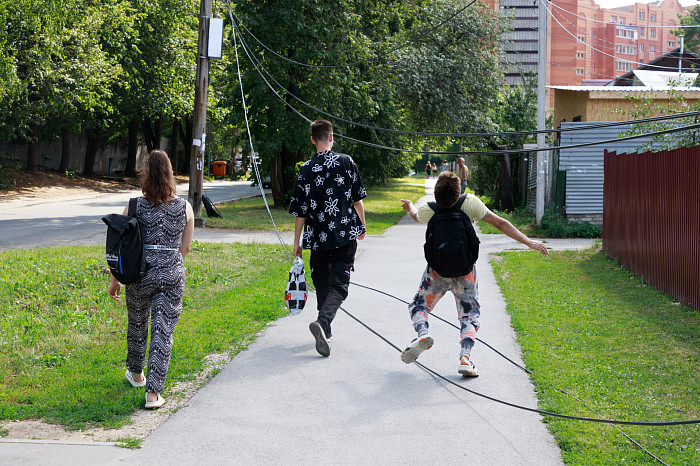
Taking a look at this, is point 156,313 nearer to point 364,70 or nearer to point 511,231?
point 511,231

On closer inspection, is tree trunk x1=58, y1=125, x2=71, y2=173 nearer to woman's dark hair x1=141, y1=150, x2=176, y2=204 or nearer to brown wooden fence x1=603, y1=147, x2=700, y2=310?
brown wooden fence x1=603, y1=147, x2=700, y2=310

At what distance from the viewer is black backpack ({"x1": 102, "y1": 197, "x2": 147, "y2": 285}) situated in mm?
4926

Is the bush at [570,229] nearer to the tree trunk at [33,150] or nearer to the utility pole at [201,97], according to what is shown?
the utility pole at [201,97]

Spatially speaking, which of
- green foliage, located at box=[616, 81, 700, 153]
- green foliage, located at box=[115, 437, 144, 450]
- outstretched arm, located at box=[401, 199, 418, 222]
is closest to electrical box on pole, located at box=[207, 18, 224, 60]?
green foliage, located at box=[616, 81, 700, 153]

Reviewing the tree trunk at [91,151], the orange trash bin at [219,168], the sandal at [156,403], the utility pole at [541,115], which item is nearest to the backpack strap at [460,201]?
the sandal at [156,403]

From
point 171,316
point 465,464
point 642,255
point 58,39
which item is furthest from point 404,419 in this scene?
point 58,39

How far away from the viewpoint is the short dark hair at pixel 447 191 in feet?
18.9

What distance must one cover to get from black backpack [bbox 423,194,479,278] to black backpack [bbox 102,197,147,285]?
2140 millimetres

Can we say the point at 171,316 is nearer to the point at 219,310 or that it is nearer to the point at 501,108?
the point at 219,310

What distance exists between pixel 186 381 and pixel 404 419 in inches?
71.0

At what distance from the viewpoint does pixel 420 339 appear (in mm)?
5621

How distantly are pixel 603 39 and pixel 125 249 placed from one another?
130384 millimetres

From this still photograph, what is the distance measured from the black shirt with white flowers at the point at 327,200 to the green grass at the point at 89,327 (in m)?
1.33

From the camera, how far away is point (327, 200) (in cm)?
645
